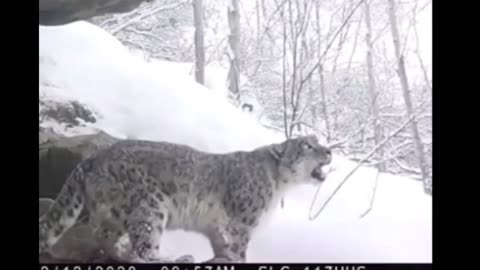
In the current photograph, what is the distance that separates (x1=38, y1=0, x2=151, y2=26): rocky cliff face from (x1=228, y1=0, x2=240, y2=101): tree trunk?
347mm

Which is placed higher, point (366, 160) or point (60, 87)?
point (60, 87)

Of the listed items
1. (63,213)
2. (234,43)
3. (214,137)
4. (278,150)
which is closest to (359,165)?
(278,150)

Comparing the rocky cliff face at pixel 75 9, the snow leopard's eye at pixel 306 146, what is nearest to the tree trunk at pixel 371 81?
the snow leopard's eye at pixel 306 146

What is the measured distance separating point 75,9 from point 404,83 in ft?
4.18

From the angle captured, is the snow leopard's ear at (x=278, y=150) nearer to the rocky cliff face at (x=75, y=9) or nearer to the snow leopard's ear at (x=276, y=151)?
the snow leopard's ear at (x=276, y=151)

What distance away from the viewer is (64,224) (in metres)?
2.75

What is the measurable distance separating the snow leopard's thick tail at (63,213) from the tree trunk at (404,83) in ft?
3.99

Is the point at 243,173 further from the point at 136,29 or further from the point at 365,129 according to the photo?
the point at 136,29

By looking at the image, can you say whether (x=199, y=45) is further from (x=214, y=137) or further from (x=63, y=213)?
(x=63, y=213)

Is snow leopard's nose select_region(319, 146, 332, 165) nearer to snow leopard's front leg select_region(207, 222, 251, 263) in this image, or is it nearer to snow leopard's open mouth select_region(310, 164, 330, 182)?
snow leopard's open mouth select_region(310, 164, 330, 182)

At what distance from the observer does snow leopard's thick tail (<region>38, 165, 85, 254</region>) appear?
9.00ft

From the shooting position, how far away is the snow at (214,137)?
2721 millimetres
